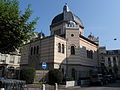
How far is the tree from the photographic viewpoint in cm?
1011

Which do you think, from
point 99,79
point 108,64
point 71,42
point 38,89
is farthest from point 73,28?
point 108,64

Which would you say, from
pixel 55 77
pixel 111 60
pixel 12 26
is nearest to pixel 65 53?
pixel 55 77

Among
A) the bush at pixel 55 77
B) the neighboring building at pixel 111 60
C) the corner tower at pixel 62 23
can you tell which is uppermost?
the corner tower at pixel 62 23

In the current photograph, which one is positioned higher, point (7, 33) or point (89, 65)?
point (7, 33)

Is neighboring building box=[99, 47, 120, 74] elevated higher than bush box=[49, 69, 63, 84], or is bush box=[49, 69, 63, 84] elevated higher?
neighboring building box=[99, 47, 120, 74]

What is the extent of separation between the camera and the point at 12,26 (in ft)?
34.3

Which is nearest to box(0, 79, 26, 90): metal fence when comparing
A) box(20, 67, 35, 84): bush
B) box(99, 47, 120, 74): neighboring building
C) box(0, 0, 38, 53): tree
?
box(0, 0, 38, 53): tree

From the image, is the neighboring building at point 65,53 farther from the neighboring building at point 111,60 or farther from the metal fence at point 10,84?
the neighboring building at point 111,60

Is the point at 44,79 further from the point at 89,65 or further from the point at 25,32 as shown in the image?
the point at 89,65

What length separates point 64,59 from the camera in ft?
77.5

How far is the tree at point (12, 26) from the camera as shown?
1011cm

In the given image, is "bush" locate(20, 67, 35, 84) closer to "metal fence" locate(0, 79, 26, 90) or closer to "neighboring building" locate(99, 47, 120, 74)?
"metal fence" locate(0, 79, 26, 90)

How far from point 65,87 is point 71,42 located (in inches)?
417

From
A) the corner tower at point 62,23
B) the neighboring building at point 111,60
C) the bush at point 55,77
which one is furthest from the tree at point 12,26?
the neighboring building at point 111,60
